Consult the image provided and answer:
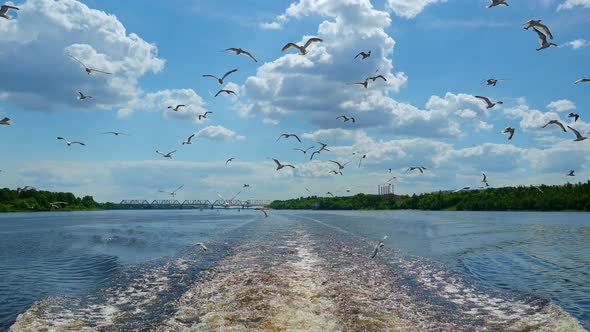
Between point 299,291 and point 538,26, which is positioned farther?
point 538,26

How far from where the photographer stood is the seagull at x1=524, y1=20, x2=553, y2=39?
24.5 m

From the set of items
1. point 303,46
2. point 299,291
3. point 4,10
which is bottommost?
point 299,291

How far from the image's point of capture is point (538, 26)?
2484cm

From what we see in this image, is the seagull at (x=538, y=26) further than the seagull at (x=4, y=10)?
Yes

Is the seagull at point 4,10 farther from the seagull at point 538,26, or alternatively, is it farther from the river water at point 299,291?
the seagull at point 538,26

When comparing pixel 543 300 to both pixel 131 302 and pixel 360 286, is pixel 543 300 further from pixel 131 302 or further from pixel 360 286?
pixel 131 302

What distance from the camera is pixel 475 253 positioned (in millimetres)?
30766

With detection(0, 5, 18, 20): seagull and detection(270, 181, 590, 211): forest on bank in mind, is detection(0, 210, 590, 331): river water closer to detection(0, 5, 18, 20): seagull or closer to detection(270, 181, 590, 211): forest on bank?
detection(0, 5, 18, 20): seagull

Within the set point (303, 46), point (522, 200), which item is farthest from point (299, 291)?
point (522, 200)

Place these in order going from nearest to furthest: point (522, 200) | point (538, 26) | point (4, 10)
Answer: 1. point (4, 10)
2. point (538, 26)
3. point (522, 200)

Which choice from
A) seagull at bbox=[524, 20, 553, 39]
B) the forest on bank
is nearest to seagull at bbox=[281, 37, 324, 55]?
seagull at bbox=[524, 20, 553, 39]

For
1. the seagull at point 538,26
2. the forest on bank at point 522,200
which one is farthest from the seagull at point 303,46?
the forest on bank at point 522,200

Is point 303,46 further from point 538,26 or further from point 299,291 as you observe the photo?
point 299,291

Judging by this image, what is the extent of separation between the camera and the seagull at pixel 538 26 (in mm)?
24531
